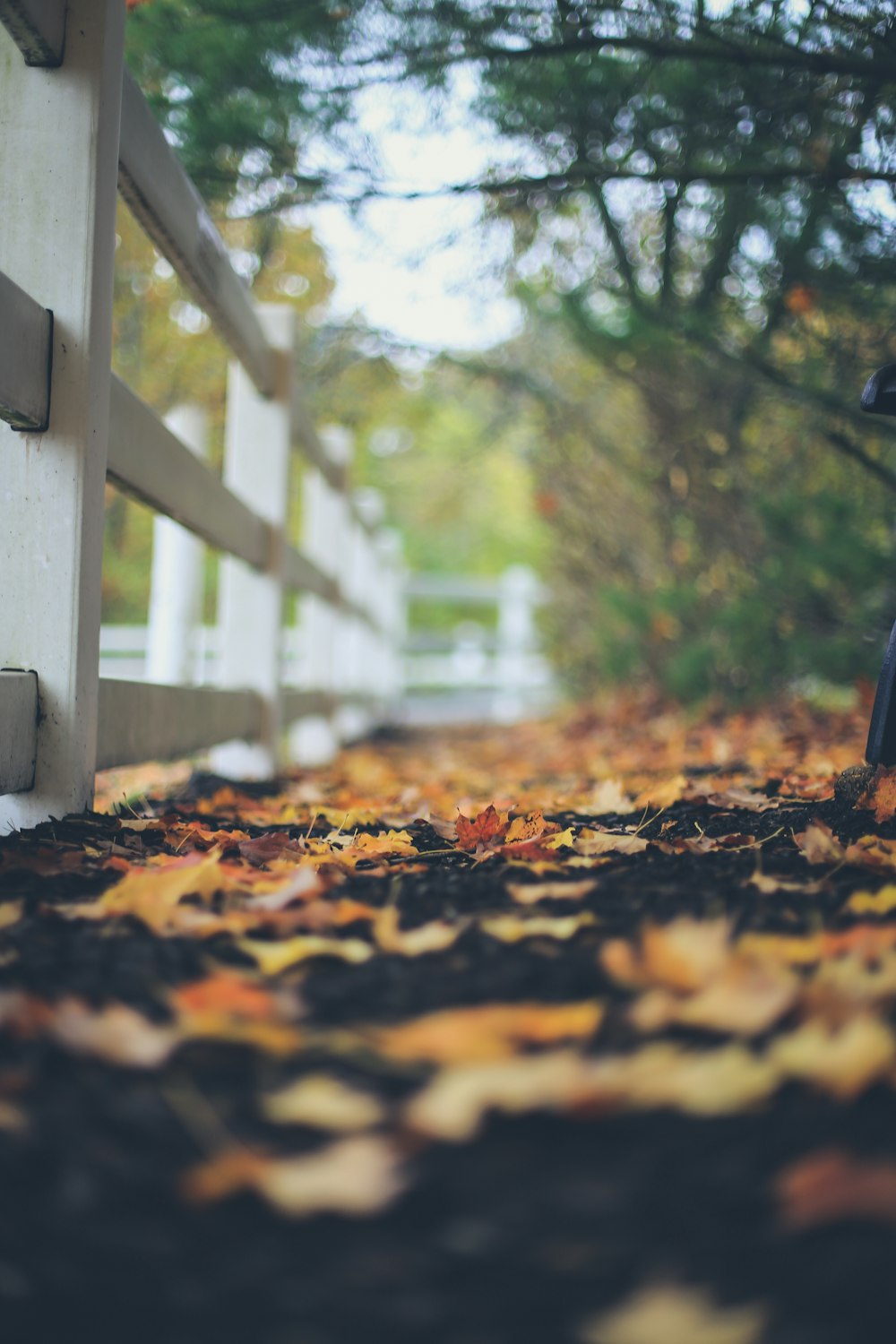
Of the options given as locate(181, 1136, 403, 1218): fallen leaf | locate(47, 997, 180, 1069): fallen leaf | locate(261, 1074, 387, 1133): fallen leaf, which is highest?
locate(47, 997, 180, 1069): fallen leaf

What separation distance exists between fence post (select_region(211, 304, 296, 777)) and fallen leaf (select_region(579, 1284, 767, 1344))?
2.99 metres

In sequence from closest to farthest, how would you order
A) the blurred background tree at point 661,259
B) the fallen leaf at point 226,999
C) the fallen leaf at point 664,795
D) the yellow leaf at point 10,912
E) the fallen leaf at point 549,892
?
the fallen leaf at point 226,999
the yellow leaf at point 10,912
the fallen leaf at point 549,892
the fallen leaf at point 664,795
the blurred background tree at point 661,259

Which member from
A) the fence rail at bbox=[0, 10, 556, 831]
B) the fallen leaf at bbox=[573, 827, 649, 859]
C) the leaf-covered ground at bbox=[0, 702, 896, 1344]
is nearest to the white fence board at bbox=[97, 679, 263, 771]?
the fence rail at bbox=[0, 10, 556, 831]

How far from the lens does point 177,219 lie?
2.18m

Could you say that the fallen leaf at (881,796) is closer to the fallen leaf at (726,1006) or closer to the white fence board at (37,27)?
the fallen leaf at (726,1006)

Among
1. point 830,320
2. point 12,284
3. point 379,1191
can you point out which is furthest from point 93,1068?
point 830,320

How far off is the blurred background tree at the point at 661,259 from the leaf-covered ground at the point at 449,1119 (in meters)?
2.25

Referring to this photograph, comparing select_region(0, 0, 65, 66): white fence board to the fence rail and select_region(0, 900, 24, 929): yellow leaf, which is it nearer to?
the fence rail

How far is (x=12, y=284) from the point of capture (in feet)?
4.98

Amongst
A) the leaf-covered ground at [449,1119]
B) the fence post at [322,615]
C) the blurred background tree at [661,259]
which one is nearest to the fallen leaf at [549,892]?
the leaf-covered ground at [449,1119]

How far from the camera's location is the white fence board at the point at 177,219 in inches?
74.9

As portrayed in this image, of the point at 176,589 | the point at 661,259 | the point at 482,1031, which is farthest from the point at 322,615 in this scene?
the point at 482,1031

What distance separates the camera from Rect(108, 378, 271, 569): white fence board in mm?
1919

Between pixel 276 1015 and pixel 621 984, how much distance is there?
31cm
